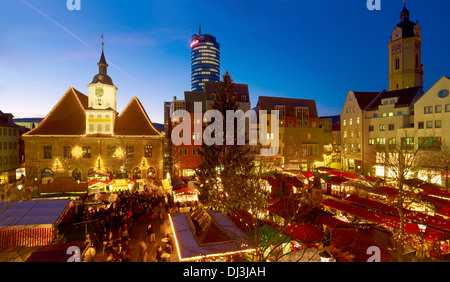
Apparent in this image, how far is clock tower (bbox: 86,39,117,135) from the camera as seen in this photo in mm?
33000

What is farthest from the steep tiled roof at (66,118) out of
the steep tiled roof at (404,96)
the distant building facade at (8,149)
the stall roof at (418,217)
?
the steep tiled roof at (404,96)

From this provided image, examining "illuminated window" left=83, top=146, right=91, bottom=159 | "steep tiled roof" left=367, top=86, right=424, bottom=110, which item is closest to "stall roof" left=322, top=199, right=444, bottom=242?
"steep tiled roof" left=367, top=86, right=424, bottom=110

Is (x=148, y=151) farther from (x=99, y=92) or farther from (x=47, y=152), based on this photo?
(x=47, y=152)

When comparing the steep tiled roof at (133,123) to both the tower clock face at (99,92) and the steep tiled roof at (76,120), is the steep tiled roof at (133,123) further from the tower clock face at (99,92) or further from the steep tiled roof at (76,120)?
the tower clock face at (99,92)

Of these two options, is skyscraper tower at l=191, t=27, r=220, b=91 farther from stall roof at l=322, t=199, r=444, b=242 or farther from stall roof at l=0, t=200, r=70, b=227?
stall roof at l=322, t=199, r=444, b=242

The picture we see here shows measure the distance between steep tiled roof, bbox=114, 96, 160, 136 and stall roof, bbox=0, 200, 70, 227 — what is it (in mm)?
20847

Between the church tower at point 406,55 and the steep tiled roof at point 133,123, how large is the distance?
56.4 metres

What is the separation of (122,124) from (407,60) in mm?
62584

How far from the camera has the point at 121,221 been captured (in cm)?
1684

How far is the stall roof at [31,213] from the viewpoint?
36.7 feet
